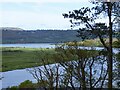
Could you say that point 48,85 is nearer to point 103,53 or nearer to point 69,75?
point 69,75

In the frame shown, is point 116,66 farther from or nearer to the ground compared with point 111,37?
nearer to the ground

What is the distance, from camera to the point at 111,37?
474 centimetres

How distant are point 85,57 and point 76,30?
1.55m

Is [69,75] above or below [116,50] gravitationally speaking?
below

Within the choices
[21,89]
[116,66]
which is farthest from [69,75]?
→ [21,89]

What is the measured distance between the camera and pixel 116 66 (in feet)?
16.6

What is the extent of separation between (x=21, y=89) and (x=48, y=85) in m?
1.56

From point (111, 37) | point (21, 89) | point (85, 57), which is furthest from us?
point (21, 89)

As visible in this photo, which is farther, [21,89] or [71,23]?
[21,89]

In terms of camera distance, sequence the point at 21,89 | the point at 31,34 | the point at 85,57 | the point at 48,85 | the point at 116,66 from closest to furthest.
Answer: the point at 116,66 → the point at 85,57 → the point at 48,85 → the point at 21,89 → the point at 31,34

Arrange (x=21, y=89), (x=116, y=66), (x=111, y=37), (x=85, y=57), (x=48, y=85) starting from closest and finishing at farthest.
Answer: (x=111, y=37) → (x=116, y=66) → (x=85, y=57) → (x=48, y=85) → (x=21, y=89)

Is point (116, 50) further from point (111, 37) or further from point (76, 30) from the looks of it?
point (76, 30)

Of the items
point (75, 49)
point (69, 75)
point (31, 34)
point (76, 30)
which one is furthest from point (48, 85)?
point (31, 34)

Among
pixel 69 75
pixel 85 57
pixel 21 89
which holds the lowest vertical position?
pixel 21 89
